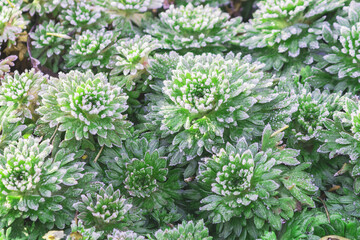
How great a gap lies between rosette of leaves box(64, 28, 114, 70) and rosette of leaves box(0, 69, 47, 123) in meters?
0.43

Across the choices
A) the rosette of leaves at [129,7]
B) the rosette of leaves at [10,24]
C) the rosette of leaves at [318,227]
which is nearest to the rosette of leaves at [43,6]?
the rosette of leaves at [10,24]

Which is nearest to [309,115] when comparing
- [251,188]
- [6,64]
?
[251,188]

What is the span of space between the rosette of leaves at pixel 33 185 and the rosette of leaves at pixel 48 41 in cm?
117

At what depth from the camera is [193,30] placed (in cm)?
362

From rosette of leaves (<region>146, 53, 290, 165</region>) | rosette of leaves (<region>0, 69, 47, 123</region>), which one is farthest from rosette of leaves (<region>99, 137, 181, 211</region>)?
rosette of leaves (<region>0, 69, 47, 123</region>)

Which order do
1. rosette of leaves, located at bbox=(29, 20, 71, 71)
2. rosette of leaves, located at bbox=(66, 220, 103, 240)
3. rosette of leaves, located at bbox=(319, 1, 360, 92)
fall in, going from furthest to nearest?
rosette of leaves, located at bbox=(29, 20, 71, 71) < rosette of leaves, located at bbox=(319, 1, 360, 92) < rosette of leaves, located at bbox=(66, 220, 103, 240)

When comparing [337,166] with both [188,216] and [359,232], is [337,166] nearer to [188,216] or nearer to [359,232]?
[359,232]

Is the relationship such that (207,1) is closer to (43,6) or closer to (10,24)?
(43,6)

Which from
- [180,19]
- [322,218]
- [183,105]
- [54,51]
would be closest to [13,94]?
[54,51]

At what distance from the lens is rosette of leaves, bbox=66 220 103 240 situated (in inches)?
98.9

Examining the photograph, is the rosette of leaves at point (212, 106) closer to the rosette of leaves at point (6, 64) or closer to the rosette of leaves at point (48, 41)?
the rosette of leaves at point (48, 41)

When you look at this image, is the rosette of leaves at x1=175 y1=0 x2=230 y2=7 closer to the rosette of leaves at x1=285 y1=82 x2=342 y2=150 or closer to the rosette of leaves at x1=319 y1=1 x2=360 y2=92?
the rosette of leaves at x1=319 y1=1 x2=360 y2=92

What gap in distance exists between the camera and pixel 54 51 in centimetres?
368

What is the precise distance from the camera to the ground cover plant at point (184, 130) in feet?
8.95
